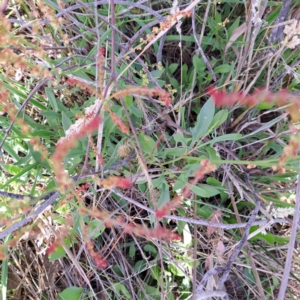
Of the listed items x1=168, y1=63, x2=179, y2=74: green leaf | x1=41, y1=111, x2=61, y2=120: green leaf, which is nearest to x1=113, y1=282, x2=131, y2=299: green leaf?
x1=41, y1=111, x2=61, y2=120: green leaf

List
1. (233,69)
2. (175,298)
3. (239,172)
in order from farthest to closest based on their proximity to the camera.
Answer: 1. (175,298)
2. (239,172)
3. (233,69)

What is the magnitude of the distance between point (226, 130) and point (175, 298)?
1.83ft

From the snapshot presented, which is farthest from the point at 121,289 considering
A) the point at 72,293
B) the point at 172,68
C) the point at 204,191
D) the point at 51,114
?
the point at 172,68

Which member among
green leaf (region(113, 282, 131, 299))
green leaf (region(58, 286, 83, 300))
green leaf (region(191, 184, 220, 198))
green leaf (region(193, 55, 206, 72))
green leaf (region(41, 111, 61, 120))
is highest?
green leaf (region(41, 111, 61, 120))

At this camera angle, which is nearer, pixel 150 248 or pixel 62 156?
pixel 62 156

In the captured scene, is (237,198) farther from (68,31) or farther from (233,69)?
(68,31)

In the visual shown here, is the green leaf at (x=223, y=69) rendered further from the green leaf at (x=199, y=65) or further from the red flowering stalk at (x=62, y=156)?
the red flowering stalk at (x=62, y=156)

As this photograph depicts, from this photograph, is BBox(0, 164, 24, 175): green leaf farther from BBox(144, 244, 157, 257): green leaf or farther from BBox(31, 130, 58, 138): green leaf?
BBox(144, 244, 157, 257): green leaf

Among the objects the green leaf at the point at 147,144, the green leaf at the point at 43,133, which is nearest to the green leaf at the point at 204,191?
the green leaf at the point at 147,144

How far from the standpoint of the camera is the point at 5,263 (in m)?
1.02

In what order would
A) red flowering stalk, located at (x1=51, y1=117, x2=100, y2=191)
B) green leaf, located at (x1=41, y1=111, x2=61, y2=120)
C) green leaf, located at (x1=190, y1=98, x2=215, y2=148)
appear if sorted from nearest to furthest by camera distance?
red flowering stalk, located at (x1=51, y1=117, x2=100, y2=191) < green leaf, located at (x1=190, y1=98, x2=215, y2=148) < green leaf, located at (x1=41, y1=111, x2=61, y2=120)

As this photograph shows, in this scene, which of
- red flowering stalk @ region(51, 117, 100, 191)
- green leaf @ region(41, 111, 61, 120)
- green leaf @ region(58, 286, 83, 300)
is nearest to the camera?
red flowering stalk @ region(51, 117, 100, 191)

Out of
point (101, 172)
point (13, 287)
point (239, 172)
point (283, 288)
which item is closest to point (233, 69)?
point (239, 172)

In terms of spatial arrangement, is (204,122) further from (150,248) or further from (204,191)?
(150,248)
